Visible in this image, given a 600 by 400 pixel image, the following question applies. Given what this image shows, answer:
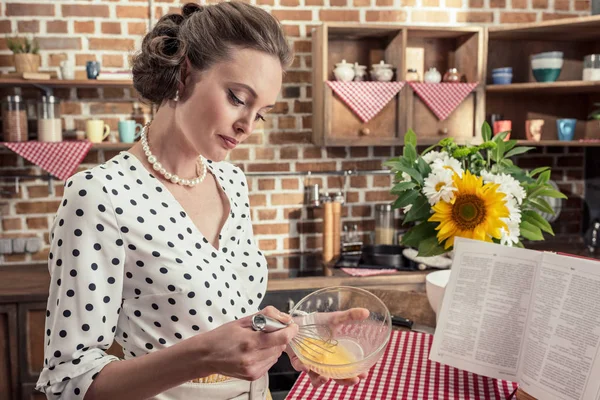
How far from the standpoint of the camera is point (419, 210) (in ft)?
4.22

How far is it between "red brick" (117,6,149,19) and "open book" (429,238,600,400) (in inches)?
85.9

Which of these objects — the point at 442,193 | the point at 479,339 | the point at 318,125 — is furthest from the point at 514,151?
the point at 318,125

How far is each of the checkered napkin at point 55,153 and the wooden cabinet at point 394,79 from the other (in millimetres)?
1147

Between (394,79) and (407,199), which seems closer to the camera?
(407,199)

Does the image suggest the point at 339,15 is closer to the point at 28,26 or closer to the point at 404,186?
the point at 28,26

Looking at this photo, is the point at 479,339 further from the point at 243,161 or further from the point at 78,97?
the point at 78,97

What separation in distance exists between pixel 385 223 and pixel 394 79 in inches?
29.2

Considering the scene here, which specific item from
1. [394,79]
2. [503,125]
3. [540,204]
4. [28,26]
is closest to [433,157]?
[540,204]

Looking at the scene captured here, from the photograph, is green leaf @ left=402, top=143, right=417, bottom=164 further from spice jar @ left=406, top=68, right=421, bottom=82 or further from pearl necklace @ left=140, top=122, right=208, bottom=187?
spice jar @ left=406, top=68, right=421, bottom=82

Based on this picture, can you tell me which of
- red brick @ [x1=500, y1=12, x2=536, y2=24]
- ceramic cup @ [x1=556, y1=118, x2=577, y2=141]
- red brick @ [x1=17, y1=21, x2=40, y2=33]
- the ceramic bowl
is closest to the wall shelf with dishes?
ceramic cup @ [x1=556, y1=118, x2=577, y2=141]

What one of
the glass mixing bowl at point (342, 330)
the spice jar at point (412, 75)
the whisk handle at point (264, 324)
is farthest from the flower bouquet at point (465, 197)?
the spice jar at point (412, 75)

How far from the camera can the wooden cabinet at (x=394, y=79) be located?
8.87ft

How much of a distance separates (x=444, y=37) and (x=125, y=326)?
8.08 ft

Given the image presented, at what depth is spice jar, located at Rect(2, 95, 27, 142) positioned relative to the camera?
2.54m
